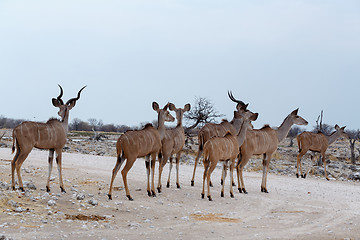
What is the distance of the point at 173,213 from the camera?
9664mm

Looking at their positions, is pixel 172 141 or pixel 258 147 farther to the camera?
pixel 258 147

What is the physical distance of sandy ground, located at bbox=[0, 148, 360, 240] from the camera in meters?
7.80

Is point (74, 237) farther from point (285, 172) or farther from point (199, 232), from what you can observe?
point (285, 172)

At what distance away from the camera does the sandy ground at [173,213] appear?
307 inches

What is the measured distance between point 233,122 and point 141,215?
19.8 feet

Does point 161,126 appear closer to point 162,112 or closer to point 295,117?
point 162,112

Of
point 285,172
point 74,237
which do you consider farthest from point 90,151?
point 74,237

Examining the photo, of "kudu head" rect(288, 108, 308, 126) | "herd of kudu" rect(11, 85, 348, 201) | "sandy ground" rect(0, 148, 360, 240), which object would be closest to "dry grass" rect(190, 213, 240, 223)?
"sandy ground" rect(0, 148, 360, 240)

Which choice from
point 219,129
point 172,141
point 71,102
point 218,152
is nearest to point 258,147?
point 219,129

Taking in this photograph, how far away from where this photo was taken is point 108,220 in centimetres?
862

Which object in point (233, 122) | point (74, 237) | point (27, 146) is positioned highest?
point (233, 122)

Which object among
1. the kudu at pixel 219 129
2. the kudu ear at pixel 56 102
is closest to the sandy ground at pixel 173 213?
the kudu at pixel 219 129

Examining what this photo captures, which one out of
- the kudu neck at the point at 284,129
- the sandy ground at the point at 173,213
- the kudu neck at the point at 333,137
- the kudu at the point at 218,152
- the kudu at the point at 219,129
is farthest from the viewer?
the kudu neck at the point at 333,137

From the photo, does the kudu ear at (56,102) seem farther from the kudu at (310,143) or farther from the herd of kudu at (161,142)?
the kudu at (310,143)
